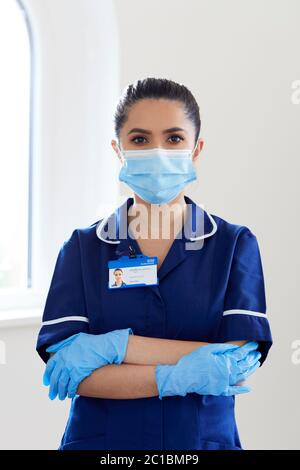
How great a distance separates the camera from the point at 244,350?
1.33 m

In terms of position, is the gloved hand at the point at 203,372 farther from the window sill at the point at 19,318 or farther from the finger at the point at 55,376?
the window sill at the point at 19,318

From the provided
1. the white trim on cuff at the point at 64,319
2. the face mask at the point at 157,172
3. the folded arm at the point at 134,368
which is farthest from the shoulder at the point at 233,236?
the white trim on cuff at the point at 64,319

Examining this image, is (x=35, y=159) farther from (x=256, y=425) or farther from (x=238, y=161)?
(x=256, y=425)

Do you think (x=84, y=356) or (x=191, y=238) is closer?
(x=84, y=356)

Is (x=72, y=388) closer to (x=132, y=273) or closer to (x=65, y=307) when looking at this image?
(x=65, y=307)

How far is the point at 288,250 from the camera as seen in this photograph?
2488 mm

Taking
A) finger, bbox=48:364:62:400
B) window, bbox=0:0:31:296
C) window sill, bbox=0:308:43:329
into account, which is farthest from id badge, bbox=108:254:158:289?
window, bbox=0:0:31:296

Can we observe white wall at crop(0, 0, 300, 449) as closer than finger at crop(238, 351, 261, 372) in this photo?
No

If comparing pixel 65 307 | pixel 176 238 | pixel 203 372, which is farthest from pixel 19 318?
pixel 203 372

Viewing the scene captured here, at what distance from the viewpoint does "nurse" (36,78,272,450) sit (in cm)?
131

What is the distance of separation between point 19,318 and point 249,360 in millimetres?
998

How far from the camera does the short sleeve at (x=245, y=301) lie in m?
1.34

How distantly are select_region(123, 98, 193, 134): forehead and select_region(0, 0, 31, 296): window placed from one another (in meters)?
1.05

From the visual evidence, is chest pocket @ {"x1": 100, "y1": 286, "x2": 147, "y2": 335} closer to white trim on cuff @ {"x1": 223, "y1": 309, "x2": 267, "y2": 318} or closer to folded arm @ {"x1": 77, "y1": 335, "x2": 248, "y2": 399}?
folded arm @ {"x1": 77, "y1": 335, "x2": 248, "y2": 399}
